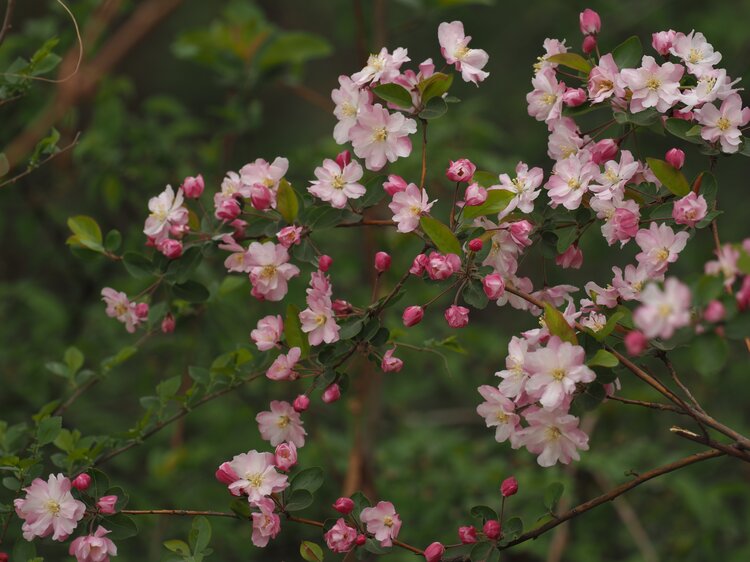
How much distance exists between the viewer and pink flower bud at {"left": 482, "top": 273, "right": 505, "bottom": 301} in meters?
1.02

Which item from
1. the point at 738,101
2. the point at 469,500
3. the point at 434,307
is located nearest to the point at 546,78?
the point at 738,101

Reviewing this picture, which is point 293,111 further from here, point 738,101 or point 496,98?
point 738,101

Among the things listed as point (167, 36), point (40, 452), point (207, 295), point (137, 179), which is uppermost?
point (207, 295)

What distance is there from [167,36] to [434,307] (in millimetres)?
2535

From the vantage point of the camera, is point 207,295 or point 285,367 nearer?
point 285,367

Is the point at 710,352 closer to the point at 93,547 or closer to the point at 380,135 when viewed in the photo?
the point at 380,135

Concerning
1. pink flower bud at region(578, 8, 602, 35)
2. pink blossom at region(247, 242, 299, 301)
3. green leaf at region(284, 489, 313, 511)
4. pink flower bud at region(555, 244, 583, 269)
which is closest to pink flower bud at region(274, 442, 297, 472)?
→ green leaf at region(284, 489, 313, 511)

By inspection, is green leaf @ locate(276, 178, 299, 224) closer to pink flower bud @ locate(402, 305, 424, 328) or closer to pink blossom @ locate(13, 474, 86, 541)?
pink flower bud @ locate(402, 305, 424, 328)

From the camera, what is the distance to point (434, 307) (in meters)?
2.87

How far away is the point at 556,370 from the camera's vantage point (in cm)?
95

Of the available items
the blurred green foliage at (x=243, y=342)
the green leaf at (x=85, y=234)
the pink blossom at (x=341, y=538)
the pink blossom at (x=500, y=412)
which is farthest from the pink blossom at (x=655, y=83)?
the blurred green foliage at (x=243, y=342)

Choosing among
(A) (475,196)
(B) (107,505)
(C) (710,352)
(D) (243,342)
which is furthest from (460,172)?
(D) (243,342)

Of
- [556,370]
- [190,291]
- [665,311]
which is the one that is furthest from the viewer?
[190,291]

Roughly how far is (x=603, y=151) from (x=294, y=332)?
0.42m
